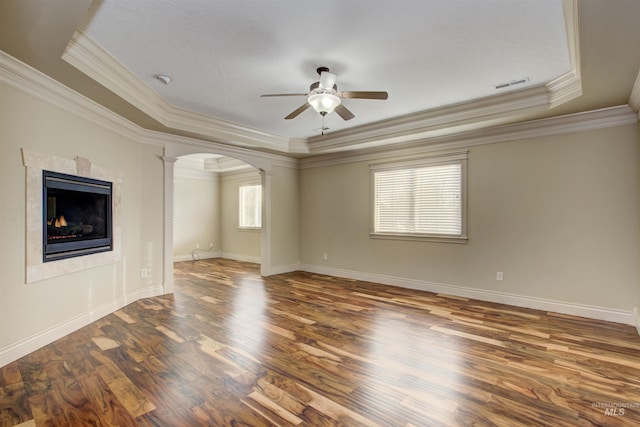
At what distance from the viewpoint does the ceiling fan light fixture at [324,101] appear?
3199 mm

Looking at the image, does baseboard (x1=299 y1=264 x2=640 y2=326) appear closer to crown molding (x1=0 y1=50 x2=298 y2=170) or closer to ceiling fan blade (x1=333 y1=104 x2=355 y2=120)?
crown molding (x1=0 y1=50 x2=298 y2=170)

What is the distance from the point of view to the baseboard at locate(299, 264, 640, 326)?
3818mm

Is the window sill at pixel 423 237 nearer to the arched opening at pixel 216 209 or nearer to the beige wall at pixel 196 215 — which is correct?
the arched opening at pixel 216 209

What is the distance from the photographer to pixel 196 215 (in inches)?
348

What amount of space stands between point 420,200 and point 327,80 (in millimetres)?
2921

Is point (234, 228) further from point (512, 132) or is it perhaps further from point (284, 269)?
point (512, 132)

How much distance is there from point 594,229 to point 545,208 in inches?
21.9

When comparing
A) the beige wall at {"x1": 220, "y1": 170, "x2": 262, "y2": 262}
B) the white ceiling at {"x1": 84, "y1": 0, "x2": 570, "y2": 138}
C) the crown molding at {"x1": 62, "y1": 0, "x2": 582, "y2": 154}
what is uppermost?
the white ceiling at {"x1": 84, "y1": 0, "x2": 570, "y2": 138}

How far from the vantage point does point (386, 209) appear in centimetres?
583

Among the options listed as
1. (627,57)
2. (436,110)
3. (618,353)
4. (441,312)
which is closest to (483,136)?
(436,110)

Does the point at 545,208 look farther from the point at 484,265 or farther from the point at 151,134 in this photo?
the point at 151,134

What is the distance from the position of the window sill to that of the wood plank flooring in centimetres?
106

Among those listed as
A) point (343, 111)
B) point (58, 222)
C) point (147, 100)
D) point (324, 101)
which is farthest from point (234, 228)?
point (324, 101)

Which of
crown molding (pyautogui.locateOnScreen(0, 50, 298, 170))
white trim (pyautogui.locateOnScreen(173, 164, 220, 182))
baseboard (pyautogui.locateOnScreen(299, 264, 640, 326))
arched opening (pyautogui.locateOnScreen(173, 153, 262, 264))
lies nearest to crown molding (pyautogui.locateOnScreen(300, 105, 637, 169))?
crown molding (pyautogui.locateOnScreen(0, 50, 298, 170))
